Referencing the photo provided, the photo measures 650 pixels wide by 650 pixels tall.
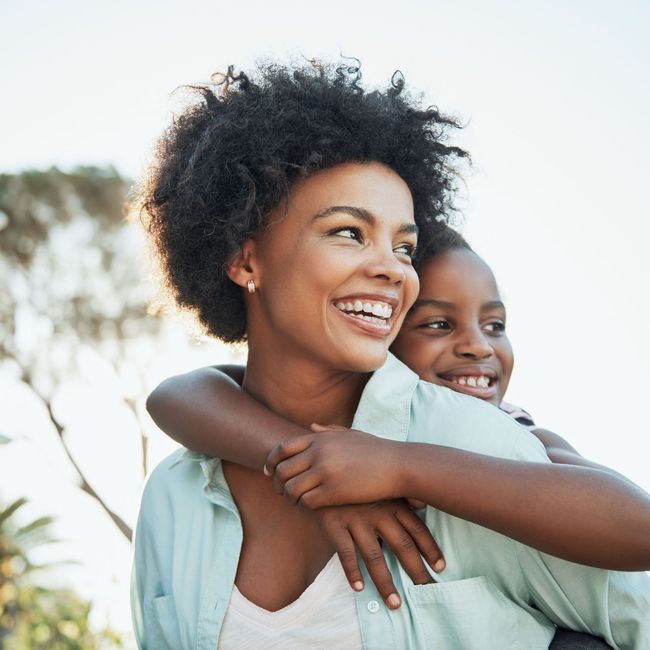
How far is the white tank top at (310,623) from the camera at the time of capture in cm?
250

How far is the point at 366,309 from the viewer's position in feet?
9.18

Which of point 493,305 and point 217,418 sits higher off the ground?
point 493,305

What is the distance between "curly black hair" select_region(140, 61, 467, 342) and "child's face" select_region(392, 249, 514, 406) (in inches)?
8.7

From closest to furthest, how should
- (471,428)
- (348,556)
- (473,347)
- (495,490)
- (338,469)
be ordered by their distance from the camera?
(495,490)
(338,469)
(348,556)
(471,428)
(473,347)

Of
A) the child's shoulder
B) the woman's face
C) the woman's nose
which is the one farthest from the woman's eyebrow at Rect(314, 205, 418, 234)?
the child's shoulder

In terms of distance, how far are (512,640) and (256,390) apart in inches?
50.4

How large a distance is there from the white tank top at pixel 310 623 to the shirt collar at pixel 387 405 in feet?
1.41

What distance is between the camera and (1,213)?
1500cm

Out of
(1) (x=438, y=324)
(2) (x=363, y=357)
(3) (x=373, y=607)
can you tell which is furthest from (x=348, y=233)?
(3) (x=373, y=607)

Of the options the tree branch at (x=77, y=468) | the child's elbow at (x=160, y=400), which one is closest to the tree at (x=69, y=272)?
the tree branch at (x=77, y=468)

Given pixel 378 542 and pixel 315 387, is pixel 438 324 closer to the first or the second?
pixel 315 387

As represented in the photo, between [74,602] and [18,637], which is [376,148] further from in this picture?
[74,602]

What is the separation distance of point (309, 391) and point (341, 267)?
52 centimetres

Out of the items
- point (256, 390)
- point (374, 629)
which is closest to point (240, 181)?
point (256, 390)
